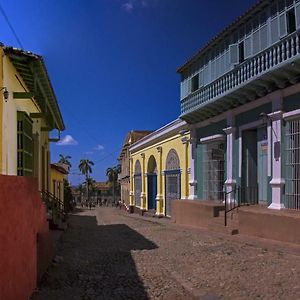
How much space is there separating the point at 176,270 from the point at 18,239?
155 inches

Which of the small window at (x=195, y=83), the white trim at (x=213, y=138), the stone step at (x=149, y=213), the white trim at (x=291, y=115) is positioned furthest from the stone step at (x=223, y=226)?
the stone step at (x=149, y=213)

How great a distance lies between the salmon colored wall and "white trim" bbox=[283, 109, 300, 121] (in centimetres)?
653

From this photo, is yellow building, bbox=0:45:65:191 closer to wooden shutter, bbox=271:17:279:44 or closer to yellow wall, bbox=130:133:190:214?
wooden shutter, bbox=271:17:279:44

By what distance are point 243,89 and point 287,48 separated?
8.05ft

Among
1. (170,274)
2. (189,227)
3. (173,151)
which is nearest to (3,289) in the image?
(170,274)

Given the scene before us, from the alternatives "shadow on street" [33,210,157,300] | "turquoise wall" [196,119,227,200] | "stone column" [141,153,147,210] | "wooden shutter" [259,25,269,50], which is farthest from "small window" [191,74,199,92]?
"stone column" [141,153,147,210]

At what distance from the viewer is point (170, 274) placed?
28.3ft

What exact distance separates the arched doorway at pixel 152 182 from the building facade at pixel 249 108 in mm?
9470

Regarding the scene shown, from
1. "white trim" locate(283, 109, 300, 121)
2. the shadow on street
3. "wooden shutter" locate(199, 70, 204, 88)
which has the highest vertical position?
"wooden shutter" locate(199, 70, 204, 88)

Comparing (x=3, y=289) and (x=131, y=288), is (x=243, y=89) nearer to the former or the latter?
(x=131, y=288)

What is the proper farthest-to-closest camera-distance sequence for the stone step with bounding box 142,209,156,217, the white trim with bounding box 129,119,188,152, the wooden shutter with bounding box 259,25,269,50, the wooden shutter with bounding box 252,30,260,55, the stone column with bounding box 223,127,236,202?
the stone step with bounding box 142,209,156,217
the white trim with bounding box 129,119,188,152
the stone column with bounding box 223,127,236,202
the wooden shutter with bounding box 252,30,260,55
the wooden shutter with bounding box 259,25,269,50

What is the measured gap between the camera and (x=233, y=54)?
569 inches

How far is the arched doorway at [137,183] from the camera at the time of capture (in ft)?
105

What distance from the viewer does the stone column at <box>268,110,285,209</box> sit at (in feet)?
39.2
